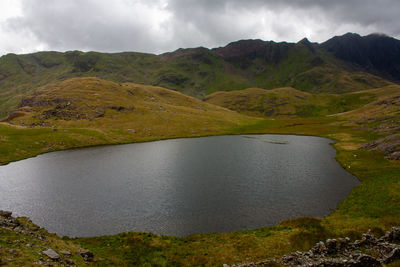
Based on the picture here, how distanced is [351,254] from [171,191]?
3468 centimetres

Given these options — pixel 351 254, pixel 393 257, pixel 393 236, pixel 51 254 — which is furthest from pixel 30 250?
pixel 393 236

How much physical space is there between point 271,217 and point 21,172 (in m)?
72.8

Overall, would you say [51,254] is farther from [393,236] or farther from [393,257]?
[393,236]

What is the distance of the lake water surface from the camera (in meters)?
36.9

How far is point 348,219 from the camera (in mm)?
34125

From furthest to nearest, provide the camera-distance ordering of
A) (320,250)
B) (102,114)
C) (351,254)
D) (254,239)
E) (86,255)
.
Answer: (102,114), (254,239), (86,255), (320,250), (351,254)

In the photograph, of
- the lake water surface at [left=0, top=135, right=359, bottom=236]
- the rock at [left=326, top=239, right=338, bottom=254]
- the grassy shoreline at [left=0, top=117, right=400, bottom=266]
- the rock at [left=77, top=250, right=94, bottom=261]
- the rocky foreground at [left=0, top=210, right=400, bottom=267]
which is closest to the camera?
the rocky foreground at [left=0, top=210, right=400, bottom=267]

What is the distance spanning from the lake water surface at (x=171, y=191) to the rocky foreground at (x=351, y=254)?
39.7 ft

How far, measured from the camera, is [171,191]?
49281 mm

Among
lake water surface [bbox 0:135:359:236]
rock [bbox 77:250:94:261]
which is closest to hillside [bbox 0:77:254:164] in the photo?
lake water surface [bbox 0:135:359:236]

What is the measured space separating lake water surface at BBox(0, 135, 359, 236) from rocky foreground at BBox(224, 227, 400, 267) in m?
12.1

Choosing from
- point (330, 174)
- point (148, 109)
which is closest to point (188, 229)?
point (330, 174)

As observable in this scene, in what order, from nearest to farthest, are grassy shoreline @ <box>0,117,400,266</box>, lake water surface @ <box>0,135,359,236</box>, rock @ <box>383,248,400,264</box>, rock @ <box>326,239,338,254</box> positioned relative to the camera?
rock @ <box>383,248,400,264</box>, rock @ <box>326,239,338,254</box>, grassy shoreline @ <box>0,117,400,266</box>, lake water surface @ <box>0,135,359,236</box>

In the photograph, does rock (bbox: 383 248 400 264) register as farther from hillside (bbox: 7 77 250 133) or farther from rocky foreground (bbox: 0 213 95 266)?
hillside (bbox: 7 77 250 133)
